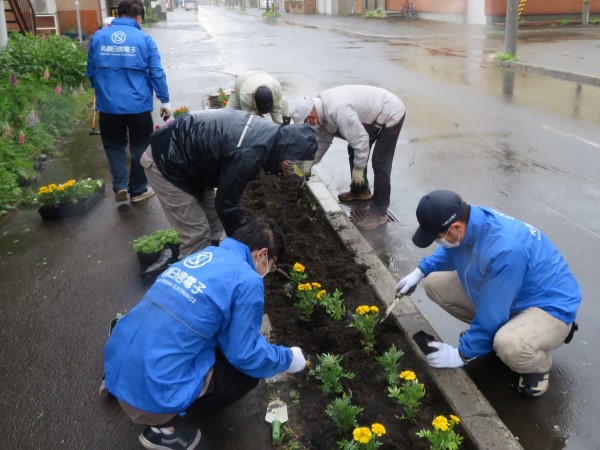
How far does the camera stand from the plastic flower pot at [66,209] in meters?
5.80

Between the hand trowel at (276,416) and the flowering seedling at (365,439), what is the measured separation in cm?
33

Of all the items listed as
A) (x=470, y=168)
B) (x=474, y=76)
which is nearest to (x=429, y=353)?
(x=470, y=168)

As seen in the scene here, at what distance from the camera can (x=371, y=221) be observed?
5707 millimetres

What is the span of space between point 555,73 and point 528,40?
8.17m

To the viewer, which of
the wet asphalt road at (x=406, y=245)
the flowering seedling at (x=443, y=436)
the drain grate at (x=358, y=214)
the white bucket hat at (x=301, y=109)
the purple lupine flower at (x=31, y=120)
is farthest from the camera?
the purple lupine flower at (x=31, y=120)

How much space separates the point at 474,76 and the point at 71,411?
13.4 meters

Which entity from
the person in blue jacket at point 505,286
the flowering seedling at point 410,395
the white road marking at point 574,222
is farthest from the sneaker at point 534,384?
the white road marking at point 574,222

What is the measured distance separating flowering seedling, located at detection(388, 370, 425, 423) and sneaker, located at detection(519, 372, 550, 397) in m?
0.72

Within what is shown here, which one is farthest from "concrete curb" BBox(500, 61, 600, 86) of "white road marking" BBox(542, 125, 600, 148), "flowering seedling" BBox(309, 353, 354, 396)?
"flowering seedling" BBox(309, 353, 354, 396)

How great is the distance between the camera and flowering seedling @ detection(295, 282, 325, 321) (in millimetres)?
3799

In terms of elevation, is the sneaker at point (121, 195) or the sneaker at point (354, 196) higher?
the sneaker at point (121, 195)

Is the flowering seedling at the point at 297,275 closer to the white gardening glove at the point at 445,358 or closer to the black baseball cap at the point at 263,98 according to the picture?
the white gardening glove at the point at 445,358

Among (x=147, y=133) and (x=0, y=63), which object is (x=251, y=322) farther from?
(x=0, y=63)

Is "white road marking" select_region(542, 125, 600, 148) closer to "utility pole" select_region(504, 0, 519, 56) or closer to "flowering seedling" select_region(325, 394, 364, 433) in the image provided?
"flowering seedling" select_region(325, 394, 364, 433)
